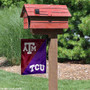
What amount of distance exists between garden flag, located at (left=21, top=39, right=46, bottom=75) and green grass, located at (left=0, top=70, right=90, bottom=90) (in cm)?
219

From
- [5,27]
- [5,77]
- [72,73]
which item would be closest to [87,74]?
[72,73]

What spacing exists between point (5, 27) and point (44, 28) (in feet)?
21.1

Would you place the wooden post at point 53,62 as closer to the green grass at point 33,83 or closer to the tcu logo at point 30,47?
the tcu logo at point 30,47

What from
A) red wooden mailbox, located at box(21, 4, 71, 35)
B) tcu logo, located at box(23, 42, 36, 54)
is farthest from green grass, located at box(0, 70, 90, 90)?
red wooden mailbox, located at box(21, 4, 71, 35)

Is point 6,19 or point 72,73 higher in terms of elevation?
point 6,19

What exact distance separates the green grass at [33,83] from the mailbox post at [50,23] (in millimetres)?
2435

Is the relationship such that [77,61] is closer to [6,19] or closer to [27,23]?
[6,19]

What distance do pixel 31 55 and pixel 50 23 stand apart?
0.71m

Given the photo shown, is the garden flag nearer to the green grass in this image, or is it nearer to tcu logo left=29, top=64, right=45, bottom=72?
tcu logo left=29, top=64, right=45, bottom=72

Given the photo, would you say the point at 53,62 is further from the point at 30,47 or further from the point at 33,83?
the point at 33,83

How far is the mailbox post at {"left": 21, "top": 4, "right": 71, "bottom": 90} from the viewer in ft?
15.5

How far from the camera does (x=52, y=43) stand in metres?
4.86

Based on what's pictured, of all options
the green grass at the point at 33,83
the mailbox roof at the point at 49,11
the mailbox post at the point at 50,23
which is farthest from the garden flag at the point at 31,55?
the green grass at the point at 33,83

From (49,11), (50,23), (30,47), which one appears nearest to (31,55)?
(30,47)
